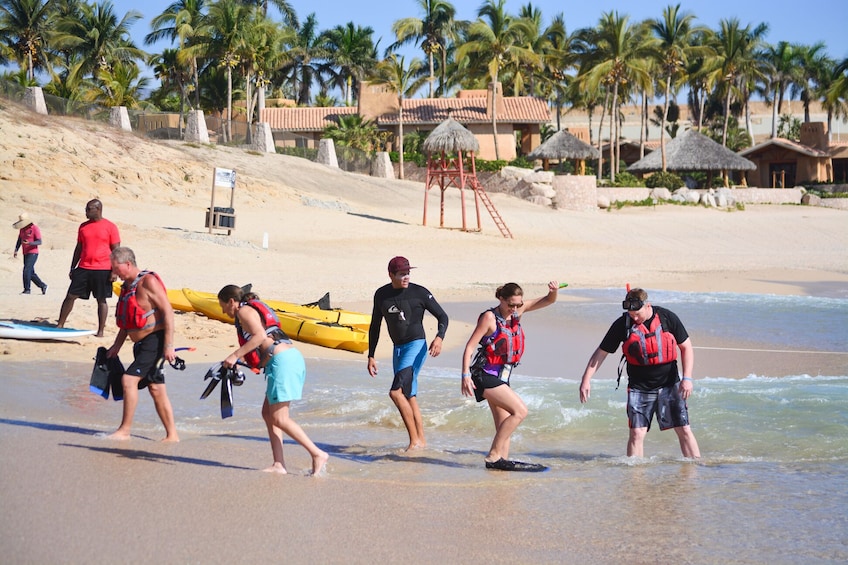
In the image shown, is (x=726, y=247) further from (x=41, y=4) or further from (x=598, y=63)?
(x=41, y=4)

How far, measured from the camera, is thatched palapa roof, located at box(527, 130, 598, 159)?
148ft

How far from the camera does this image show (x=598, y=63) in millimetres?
46312

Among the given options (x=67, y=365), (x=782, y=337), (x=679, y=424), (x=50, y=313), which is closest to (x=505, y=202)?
(x=782, y=337)

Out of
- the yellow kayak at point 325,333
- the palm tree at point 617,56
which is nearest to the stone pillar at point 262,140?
the palm tree at point 617,56

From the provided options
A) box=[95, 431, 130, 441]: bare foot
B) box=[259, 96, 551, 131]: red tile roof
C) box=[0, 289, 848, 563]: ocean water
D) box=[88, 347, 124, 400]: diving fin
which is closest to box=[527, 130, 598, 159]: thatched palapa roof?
box=[259, 96, 551, 131]: red tile roof

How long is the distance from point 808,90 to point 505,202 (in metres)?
40.3

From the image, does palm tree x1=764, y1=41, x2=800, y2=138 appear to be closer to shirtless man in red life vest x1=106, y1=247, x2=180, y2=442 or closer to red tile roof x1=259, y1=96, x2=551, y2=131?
red tile roof x1=259, y1=96, x2=551, y2=131

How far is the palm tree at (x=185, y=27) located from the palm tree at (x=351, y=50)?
12.9m

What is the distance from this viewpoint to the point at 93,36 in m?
52.3

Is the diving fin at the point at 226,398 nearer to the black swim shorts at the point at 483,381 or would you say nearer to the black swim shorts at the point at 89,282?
the black swim shorts at the point at 483,381

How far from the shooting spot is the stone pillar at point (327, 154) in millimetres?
40656

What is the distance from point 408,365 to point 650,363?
1.72m

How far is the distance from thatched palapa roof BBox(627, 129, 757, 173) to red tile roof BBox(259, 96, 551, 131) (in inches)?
216

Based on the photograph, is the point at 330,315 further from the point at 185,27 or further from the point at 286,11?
the point at 286,11
